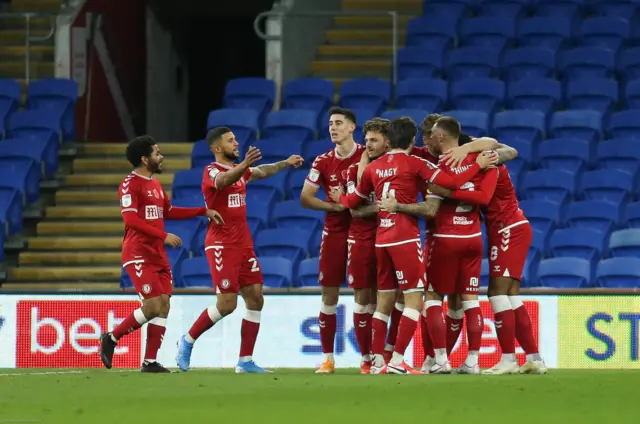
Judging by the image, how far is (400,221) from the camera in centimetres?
1118

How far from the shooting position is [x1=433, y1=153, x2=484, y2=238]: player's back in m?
11.2

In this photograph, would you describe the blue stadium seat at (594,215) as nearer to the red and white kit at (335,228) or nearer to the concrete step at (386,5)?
the red and white kit at (335,228)

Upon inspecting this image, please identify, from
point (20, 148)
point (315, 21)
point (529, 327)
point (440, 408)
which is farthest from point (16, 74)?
point (440, 408)

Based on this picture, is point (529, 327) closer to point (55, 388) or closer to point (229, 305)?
point (229, 305)

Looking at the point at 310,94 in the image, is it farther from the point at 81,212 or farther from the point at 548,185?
the point at 548,185

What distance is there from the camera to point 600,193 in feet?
55.0

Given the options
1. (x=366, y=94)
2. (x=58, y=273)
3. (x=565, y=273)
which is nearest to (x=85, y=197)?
(x=58, y=273)

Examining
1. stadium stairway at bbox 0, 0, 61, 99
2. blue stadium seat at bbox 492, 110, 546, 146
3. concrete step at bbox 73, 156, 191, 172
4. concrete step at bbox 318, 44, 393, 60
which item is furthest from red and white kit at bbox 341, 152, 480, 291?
stadium stairway at bbox 0, 0, 61, 99

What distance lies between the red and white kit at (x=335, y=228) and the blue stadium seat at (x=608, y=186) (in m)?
5.56

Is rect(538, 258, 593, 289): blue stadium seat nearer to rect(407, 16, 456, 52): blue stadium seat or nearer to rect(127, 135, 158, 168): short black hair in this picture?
rect(127, 135, 158, 168): short black hair

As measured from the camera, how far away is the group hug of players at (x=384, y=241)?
1118 centimetres

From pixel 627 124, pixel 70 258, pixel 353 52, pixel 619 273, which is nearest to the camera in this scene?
pixel 619 273

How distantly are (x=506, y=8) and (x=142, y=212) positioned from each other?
30.8 feet

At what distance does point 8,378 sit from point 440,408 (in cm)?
472
